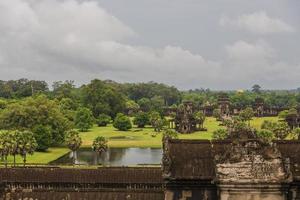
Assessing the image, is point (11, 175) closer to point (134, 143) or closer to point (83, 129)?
point (134, 143)

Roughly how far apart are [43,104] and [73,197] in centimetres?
8021

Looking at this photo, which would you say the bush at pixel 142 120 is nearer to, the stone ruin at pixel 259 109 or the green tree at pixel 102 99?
the green tree at pixel 102 99

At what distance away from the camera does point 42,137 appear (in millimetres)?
84812

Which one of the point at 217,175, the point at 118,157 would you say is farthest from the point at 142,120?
the point at 217,175

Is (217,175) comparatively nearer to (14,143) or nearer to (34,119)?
(14,143)

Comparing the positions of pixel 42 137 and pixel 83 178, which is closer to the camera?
pixel 83 178

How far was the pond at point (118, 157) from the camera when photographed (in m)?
73.7

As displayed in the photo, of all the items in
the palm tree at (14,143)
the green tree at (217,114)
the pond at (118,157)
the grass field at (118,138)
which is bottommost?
the pond at (118,157)

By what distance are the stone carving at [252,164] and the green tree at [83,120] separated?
4078 inches

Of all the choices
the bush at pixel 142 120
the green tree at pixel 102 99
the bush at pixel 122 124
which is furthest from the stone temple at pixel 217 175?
the green tree at pixel 102 99

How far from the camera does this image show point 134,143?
325ft

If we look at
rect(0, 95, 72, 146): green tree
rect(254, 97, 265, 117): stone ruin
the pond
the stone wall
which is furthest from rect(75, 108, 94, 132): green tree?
the stone wall

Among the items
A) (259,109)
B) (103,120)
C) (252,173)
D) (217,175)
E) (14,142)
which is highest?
(259,109)

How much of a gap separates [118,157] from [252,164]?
62.7m
